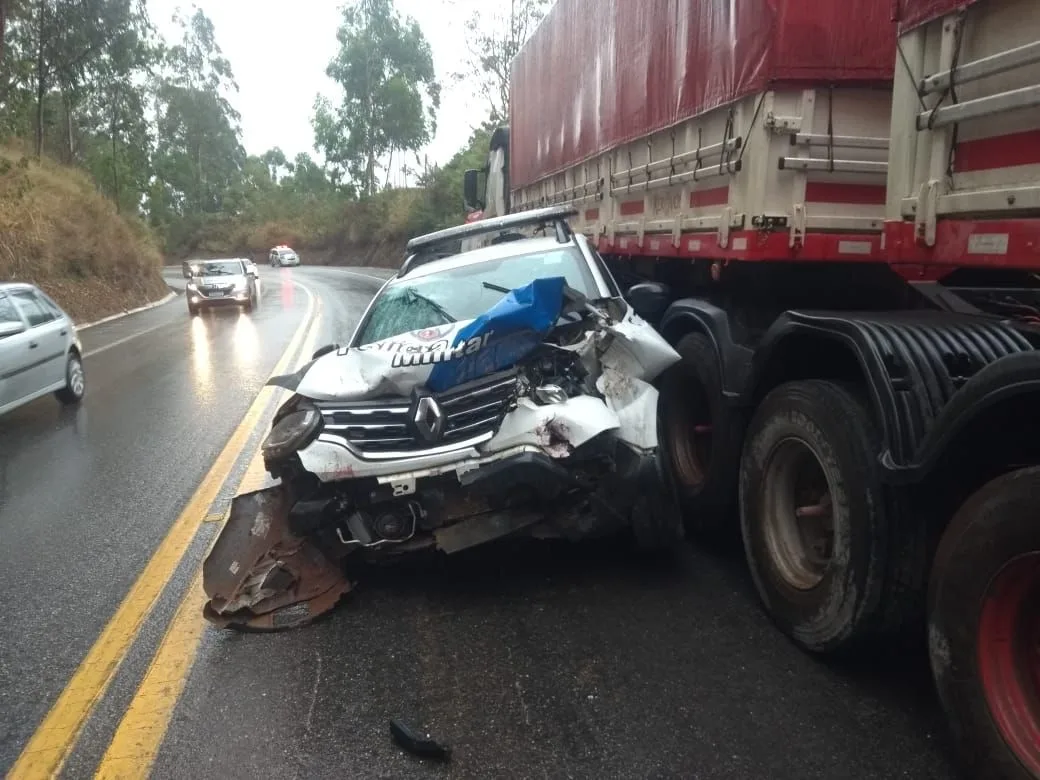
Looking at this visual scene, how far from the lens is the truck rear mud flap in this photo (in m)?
4.09

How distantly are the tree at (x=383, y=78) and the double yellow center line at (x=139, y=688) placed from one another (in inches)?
2551

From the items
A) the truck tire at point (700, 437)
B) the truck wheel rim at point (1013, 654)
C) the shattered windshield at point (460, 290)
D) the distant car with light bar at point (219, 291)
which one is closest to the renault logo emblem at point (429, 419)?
the shattered windshield at point (460, 290)

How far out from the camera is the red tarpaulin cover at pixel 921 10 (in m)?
2.84

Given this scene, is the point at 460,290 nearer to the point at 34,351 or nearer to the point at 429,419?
the point at 429,419

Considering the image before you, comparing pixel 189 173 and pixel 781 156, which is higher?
pixel 189 173

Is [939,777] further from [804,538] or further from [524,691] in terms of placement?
[524,691]

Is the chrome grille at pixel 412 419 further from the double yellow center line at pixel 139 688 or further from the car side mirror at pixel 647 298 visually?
the car side mirror at pixel 647 298

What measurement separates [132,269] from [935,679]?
3215 cm

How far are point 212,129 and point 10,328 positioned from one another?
7545cm

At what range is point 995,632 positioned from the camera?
253cm

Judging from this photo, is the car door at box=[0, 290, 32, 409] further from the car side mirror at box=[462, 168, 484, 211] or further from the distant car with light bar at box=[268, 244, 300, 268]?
the distant car with light bar at box=[268, 244, 300, 268]

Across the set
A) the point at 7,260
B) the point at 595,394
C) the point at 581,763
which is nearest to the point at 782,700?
the point at 581,763

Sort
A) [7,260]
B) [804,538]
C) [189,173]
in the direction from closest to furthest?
[804,538] < [7,260] < [189,173]

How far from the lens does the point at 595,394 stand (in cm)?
450
